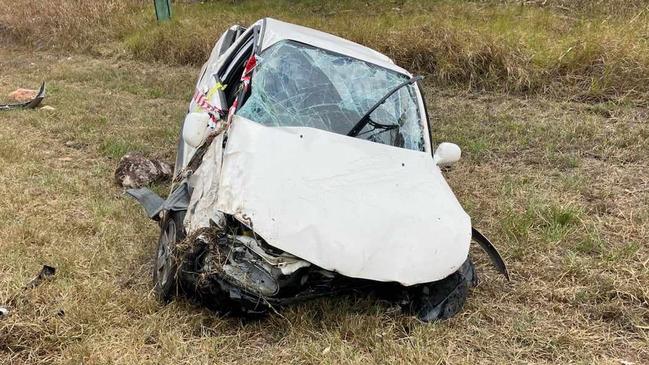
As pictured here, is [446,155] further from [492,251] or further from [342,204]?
[342,204]

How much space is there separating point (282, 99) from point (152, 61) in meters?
8.25

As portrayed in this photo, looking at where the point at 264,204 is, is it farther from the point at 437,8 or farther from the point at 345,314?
the point at 437,8

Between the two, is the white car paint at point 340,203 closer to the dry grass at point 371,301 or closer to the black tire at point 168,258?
the black tire at point 168,258

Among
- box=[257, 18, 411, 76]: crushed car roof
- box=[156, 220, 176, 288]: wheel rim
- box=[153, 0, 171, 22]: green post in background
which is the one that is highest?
box=[257, 18, 411, 76]: crushed car roof

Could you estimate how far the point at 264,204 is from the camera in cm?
281

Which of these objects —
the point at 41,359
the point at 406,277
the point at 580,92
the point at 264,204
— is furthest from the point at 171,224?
the point at 580,92

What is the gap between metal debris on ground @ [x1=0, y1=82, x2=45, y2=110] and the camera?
24.2 feet

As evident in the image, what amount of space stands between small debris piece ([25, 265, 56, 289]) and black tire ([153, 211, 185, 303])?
0.58 m

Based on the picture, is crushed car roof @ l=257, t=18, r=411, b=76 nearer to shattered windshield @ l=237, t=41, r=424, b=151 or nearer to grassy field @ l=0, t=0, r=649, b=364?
shattered windshield @ l=237, t=41, r=424, b=151

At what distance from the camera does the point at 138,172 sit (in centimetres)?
494

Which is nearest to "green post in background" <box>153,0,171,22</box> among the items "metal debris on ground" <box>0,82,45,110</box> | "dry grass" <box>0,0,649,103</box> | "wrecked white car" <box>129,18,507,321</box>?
"dry grass" <box>0,0,649,103</box>

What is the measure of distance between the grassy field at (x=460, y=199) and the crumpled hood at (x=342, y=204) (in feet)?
1.43

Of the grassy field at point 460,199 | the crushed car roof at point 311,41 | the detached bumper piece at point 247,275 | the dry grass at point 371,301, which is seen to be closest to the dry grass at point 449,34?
the grassy field at point 460,199

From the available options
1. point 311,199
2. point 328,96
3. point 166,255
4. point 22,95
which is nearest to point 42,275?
point 166,255
